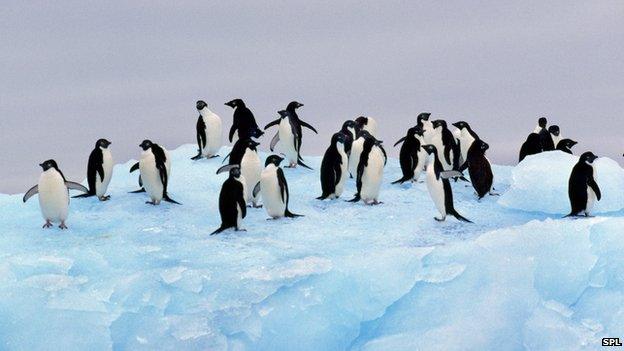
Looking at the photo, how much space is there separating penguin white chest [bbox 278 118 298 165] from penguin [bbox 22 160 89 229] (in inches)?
136

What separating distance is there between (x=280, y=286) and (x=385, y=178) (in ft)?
16.7

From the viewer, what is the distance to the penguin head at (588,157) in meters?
10.9

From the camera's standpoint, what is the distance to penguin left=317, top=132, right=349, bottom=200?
38.0 ft

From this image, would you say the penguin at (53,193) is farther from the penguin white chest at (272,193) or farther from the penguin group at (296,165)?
the penguin white chest at (272,193)

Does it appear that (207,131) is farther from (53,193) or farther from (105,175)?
(53,193)

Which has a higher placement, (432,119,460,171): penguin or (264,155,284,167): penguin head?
(264,155,284,167): penguin head

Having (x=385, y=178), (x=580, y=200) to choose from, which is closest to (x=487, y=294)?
(x=580, y=200)

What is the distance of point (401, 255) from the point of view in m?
8.70

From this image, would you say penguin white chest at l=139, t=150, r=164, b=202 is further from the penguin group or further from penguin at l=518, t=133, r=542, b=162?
penguin at l=518, t=133, r=542, b=162

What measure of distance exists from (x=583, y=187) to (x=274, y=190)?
11.7 ft

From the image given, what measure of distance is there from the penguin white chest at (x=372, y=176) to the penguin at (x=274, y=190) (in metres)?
1.01

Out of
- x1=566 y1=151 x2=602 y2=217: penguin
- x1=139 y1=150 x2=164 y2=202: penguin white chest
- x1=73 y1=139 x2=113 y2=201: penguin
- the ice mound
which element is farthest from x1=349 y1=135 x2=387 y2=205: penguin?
x1=73 y1=139 x2=113 y2=201: penguin

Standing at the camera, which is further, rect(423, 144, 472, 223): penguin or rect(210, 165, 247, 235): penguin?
rect(423, 144, 472, 223): penguin

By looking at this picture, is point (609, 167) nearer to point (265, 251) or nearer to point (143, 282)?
point (265, 251)
